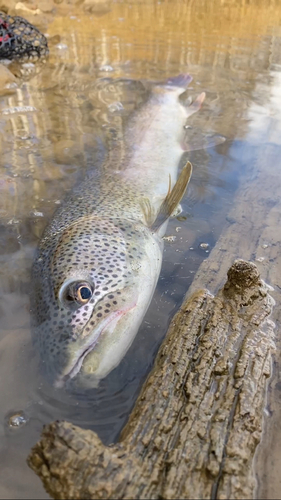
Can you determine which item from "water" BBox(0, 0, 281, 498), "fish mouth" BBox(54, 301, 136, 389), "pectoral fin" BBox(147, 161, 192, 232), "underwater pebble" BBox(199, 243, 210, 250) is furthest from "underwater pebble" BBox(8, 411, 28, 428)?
"underwater pebble" BBox(199, 243, 210, 250)

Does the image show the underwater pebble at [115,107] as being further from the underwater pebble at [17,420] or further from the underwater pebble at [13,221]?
the underwater pebble at [17,420]

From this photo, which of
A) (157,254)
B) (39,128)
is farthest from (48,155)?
(157,254)

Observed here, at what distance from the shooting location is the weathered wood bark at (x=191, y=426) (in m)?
1.48

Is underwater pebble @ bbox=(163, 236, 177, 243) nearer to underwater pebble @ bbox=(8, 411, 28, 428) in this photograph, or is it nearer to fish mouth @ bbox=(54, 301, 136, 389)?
fish mouth @ bbox=(54, 301, 136, 389)

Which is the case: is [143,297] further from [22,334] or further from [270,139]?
[270,139]

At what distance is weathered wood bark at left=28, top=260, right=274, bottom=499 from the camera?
1477 mm

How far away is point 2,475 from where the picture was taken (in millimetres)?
1893

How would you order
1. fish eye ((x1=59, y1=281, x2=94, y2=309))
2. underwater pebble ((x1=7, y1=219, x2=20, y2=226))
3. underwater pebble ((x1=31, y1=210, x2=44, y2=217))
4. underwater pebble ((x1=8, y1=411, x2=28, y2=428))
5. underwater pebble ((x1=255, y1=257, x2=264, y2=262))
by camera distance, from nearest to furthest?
1. underwater pebble ((x1=8, y1=411, x2=28, y2=428))
2. fish eye ((x1=59, y1=281, x2=94, y2=309))
3. underwater pebble ((x1=255, y1=257, x2=264, y2=262))
4. underwater pebble ((x1=7, y1=219, x2=20, y2=226))
5. underwater pebble ((x1=31, y1=210, x2=44, y2=217))

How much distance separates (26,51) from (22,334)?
8505mm

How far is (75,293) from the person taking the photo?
8.29ft

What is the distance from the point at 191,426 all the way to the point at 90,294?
43.5 inches

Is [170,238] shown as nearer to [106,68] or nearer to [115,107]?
[115,107]

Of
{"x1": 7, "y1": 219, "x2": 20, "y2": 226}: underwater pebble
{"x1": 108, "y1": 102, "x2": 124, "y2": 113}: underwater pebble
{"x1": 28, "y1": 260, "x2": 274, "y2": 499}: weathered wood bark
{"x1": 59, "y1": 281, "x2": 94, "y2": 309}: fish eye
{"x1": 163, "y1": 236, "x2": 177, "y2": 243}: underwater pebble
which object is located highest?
{"x1": 28, "y1": 260, "x2": 274, "y2": 499}: weathered wood bark

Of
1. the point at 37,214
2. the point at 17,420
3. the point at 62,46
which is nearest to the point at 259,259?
the point at 17,420
